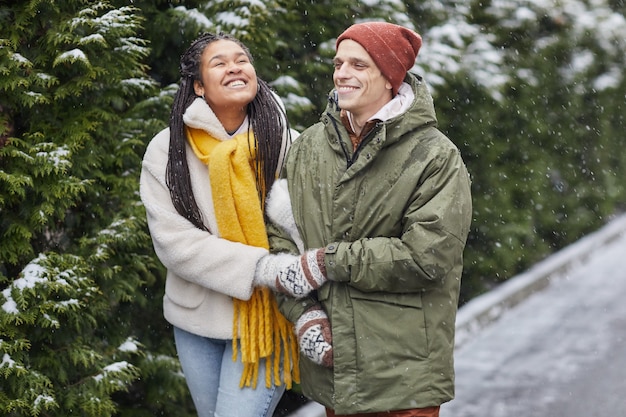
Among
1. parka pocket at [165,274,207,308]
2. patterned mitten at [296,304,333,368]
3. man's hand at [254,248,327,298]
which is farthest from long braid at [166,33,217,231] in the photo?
patterned mitten at [296,304,333,368]

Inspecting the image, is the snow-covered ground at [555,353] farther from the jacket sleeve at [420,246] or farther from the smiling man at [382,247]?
the jacket sleeve at [420,246]

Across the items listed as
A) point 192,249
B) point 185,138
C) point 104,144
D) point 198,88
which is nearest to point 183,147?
point 185,138

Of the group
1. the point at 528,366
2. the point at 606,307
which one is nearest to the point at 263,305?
the point at 528,366

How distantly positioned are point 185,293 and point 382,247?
89 centimetres

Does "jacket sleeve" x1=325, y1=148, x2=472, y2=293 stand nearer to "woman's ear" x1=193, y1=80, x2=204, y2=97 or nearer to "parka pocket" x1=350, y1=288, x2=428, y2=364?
"parka pocket" x1=350, y1=288, x2=428, y2=364

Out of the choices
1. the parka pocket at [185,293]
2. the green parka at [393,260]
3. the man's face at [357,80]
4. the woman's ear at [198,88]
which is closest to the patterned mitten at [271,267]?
the green parka at [393,260]

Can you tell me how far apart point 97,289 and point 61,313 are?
20 centimetres

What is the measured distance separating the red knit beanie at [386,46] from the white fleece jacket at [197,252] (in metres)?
0.60

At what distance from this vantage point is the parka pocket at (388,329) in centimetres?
305

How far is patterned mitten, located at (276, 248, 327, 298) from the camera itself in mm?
3068

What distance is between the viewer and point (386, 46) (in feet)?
10.1

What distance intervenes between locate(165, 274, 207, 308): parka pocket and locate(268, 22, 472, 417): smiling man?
1.42 feet

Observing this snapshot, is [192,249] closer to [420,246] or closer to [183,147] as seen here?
[183,147]

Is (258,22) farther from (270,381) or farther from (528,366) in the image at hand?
(528,366)
